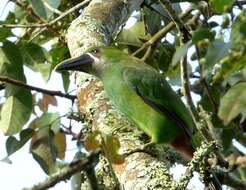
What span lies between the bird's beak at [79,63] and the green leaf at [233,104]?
1029mm

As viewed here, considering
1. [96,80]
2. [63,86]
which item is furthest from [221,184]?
[63,86]

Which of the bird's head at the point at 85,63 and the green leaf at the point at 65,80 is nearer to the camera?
the bird's head at the point at 85,63

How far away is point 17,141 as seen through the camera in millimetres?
3273

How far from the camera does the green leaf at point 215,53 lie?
1693 mm

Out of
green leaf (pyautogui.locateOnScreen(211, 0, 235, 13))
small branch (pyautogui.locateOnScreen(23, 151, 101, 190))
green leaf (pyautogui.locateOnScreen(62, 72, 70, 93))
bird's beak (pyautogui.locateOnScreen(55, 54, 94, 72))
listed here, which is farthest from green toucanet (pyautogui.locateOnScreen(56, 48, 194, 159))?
small branch (pyautogui.locateOnScreen(23, 151, 101, 190))

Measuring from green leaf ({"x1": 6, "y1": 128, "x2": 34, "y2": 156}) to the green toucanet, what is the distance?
0.54m

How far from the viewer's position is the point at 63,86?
3455mm

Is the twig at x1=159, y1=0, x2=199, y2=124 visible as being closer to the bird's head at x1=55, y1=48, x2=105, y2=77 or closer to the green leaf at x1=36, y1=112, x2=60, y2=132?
the bird's head at x1=55, y1=48, x2=105, y2=77

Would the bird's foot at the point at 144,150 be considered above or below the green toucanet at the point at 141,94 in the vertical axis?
below

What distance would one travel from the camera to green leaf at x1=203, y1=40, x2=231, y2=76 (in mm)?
1693

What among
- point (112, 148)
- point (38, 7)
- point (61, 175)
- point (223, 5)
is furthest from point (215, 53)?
point (38, 7)

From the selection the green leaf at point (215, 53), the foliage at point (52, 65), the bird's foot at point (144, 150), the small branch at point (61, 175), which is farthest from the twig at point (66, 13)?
the small branch at point (61, 175)

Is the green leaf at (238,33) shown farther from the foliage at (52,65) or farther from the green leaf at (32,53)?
the green leaf at (32,53)

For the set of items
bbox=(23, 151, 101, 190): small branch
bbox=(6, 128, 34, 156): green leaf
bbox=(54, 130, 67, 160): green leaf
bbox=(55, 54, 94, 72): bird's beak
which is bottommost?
bbox=(23, 151, 101, 190): small branch
